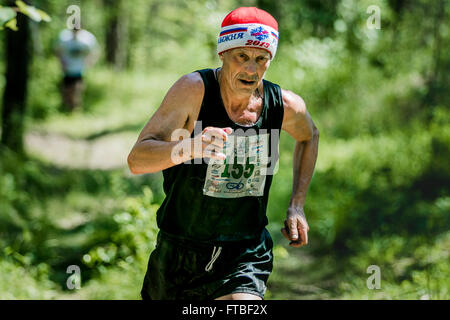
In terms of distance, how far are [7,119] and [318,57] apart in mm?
5217

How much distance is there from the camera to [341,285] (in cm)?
578

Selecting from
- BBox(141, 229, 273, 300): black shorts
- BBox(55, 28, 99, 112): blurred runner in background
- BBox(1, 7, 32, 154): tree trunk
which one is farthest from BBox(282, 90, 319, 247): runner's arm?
BBox(55, 28, 99, 112): blurred runner in background

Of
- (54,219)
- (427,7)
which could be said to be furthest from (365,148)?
(54,219)

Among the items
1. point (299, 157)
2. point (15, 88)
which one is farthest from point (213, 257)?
point (15, 88)

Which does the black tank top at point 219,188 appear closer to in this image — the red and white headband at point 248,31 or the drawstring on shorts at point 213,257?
the drawstring on shorts at point 213,257

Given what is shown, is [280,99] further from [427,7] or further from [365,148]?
[427,7]

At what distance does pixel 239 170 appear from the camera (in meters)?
2.99

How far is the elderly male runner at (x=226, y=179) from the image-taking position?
→ 285 centimetres

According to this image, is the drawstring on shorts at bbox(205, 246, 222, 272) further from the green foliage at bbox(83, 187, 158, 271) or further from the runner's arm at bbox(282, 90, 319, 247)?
the green foliage at bbox(83, 187, 158, 271)

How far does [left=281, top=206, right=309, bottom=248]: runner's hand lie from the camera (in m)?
3.12

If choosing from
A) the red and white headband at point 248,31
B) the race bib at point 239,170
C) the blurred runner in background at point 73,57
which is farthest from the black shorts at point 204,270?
the blurred runner in background at point 73,57

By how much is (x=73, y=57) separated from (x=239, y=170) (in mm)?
9821

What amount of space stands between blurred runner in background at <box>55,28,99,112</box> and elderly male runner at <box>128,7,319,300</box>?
368 inches

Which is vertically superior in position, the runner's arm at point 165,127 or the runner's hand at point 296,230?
the runner's arm at point 165,127
